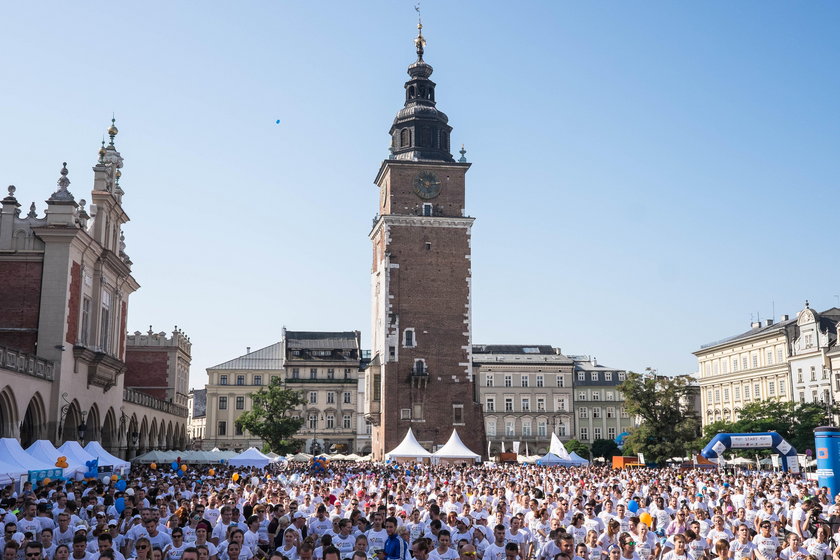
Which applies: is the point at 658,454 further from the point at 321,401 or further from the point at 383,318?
the point at 321,401

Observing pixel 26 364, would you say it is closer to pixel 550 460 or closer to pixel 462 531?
pixel 462 531

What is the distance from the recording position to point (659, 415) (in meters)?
62.6

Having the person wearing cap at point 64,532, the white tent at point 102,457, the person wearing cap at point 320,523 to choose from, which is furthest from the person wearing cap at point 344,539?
the white tent at point 102,457

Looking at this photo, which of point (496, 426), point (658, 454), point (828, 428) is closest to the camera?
point (828, 428)

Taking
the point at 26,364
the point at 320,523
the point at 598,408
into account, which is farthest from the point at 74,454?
the point at 598,408

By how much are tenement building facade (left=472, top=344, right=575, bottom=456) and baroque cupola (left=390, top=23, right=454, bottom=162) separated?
33570mm

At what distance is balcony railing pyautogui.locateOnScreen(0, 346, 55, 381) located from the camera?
104 feet

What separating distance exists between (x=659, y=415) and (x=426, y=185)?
82.7 ft

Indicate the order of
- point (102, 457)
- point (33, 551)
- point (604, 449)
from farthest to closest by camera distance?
1. point (604, 449)
2. point (102, 457)
3. point (33, 551)

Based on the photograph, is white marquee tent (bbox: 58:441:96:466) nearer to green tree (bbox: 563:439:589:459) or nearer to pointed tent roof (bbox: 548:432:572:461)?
pointed tent roof (bbox: 548:432:572:461)

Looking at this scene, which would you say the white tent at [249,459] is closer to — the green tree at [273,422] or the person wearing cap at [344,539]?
the green tree at [273,422]

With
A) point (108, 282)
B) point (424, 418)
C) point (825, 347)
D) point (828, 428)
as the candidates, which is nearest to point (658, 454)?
point (424, 418)

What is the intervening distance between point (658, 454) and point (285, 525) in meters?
50.8

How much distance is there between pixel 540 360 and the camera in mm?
100500
